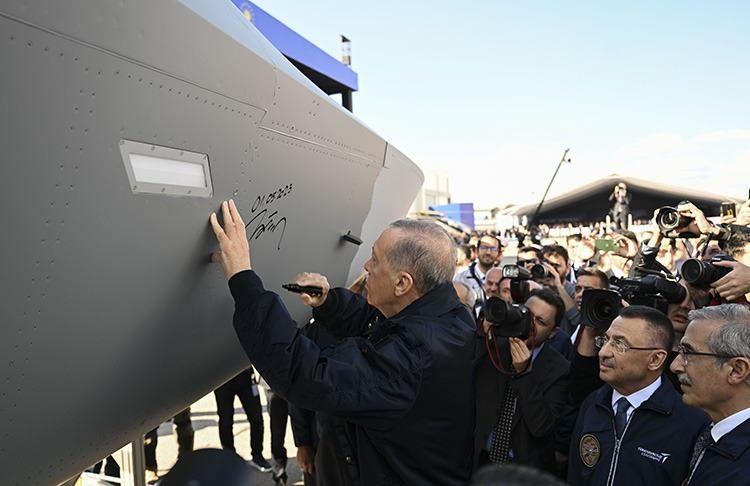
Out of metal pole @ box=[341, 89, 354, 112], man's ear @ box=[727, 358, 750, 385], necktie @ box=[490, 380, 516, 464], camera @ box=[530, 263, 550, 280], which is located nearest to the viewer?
man's ear @ box=[727, 358, 750, 385]

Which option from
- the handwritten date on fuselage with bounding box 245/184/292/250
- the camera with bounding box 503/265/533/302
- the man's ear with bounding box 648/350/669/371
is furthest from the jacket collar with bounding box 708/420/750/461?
the handwritten date on fuselage with bounding box 245/184/292/250

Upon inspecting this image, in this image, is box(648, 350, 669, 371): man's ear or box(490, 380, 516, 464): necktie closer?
box(648, 350, 669, 371): man's ear

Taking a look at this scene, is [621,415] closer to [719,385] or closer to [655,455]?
[655,455]

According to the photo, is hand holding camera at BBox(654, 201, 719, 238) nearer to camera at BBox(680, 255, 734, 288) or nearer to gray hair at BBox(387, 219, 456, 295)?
camera at BBox(680, 255, 734, 288)

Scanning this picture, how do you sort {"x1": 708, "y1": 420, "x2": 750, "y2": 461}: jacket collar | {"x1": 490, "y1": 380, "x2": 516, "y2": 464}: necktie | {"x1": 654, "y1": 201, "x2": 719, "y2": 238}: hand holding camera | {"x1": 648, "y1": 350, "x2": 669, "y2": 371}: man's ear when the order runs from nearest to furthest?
{"x1": 708, "y1": 420, "x2": 750, "y2": 461}: jacket collar, {"x1": 648, "y1": 350, "x2": 669, "y2": 371}: man's ear, {"x1": 490, "y1": 380, "x2": 516, "y2": 464}: necktie, {"x1": 654, "y1": 201, "x2": 719, "y2": 238}: hand holding camera

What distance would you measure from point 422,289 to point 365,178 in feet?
5.07

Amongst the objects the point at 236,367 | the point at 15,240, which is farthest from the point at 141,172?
the point at 236,367

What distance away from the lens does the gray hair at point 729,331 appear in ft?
6.53

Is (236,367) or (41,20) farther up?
(41,20)

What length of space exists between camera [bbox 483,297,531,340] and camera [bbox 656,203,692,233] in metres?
1.40

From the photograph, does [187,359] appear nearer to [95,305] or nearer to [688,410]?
[95,305]

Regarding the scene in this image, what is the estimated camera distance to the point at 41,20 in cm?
121

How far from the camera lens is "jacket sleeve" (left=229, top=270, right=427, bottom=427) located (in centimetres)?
176

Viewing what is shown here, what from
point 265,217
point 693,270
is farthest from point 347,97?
point 693,270
